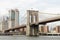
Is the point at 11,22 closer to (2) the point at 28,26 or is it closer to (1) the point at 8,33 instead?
(1) the point at 8,33

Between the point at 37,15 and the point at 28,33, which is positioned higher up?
the point at 37,15

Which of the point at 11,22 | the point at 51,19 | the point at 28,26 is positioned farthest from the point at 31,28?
the point at 11,22

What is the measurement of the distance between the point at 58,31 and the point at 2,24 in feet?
68.5

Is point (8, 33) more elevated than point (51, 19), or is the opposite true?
point (51, 19)

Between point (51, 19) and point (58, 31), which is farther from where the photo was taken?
point (58, 31)

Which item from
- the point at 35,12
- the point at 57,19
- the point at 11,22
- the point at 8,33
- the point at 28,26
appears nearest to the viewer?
the point at 57,19

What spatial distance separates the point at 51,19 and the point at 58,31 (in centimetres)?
5374

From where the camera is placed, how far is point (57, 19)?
152 feet

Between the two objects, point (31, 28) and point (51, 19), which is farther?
point (31, 28)

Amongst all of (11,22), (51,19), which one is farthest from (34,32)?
(11,22)

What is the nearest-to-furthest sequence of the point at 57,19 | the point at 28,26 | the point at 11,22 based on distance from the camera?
the point at 57,19 < the point at 28,26 < the point at 11,22

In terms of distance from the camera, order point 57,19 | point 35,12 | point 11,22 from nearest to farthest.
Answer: point 57,19, point 35,12, point 11,22

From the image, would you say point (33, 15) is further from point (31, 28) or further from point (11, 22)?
point (11, 22)

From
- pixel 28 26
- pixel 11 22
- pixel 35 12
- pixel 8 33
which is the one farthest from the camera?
pixel 11 22
